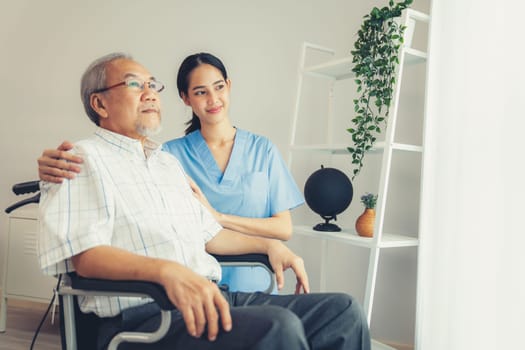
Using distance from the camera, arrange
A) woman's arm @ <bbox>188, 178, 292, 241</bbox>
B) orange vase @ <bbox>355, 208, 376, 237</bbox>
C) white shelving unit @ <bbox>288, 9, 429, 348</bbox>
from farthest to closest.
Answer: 1. orange vase @ <bbox>355, 208, 376, 237</bbox>
2. white shelving unit @ <bbox>288, 9, 429, 348</bbox>
3. woman's arm @ <bbox>188, 178, 292, 241</bbox>

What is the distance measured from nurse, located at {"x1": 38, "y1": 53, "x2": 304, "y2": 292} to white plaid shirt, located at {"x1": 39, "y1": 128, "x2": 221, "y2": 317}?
1.04 ft

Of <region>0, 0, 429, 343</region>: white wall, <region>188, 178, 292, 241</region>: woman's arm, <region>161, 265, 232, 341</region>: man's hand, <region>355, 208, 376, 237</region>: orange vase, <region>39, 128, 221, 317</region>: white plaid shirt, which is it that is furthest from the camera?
<region>0, 0, 429, 343</region>: white wall

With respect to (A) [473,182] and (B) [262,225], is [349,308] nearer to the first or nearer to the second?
(B) [262,225]

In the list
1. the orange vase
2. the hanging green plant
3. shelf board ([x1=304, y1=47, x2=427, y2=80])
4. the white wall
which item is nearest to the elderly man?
the orange vase

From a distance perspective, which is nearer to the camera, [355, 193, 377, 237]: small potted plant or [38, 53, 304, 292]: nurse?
[38, 53, 304, 292]: nurse

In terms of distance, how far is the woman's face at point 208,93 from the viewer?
1.71m

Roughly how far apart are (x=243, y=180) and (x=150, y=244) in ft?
2.13

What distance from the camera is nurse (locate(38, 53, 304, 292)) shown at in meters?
1.69

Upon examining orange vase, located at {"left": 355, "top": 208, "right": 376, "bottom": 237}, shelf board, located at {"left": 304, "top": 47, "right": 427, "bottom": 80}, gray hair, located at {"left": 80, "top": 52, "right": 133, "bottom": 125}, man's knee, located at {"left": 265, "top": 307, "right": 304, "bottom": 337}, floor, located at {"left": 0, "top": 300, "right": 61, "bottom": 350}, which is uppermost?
shelf board, located at {"left": 304, "top": 47, "right": 427, "bottom": 80}

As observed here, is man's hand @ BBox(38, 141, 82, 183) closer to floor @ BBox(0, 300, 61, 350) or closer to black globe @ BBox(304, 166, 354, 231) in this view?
black globe @ BBox(304, 166, 354, 231)

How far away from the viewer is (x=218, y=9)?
2.82 m

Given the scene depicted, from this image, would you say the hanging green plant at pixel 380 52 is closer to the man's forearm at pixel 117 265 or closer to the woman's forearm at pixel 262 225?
the woman's forearm at pixel 262 225

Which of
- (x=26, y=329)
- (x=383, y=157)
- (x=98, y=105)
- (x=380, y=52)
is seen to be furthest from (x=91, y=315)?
(x=26, y=329)

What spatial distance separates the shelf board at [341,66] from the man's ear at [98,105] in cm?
113
